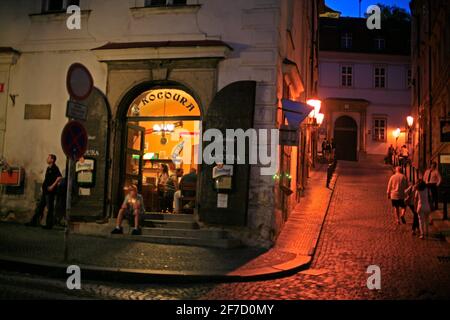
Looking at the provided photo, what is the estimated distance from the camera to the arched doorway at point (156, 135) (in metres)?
13.0

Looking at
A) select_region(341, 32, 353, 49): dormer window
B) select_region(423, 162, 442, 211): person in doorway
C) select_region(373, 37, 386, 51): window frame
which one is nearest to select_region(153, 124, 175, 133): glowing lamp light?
select_region(423, 162, 442, 211): person in doorway

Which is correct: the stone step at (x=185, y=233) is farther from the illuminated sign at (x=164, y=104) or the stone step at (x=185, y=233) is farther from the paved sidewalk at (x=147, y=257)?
the illuminated sign at (x=164, y=104)

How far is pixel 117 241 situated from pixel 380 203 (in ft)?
35.2

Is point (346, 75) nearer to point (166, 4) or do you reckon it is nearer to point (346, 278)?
point (166, 4)

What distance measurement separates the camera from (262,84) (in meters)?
12.0

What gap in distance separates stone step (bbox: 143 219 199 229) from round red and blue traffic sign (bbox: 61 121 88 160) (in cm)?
360

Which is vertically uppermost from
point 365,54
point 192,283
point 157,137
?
point 365,54

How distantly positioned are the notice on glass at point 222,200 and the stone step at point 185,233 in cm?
59

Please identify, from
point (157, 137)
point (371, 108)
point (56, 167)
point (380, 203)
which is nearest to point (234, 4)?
point (157, 137)

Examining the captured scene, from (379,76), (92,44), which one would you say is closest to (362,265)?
(92,44)

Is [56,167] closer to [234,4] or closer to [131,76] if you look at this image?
[131,76]

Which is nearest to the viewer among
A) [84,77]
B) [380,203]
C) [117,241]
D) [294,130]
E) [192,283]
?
[192,283]

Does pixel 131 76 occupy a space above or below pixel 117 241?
above

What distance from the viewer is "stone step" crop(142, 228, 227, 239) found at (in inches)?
454
